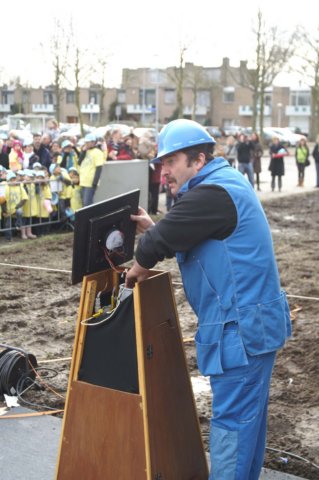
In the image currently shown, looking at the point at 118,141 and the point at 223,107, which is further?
the point at 223,107

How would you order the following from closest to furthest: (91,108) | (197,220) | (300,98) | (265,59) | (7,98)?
(197,220) → (265,59) → (91,108) → (300,98) → (7,98)

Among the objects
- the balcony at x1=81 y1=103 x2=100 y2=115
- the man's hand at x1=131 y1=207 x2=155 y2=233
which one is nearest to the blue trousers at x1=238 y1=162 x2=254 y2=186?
the man's hand at x1=131 y1=207 x2=155 y2=233

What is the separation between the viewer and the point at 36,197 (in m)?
12.8

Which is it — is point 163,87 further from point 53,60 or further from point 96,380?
point 96,380

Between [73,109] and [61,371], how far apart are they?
95.0 m

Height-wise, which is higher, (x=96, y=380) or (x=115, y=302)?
(x=115, y=302)

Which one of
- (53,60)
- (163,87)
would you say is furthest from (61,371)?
(163,87)

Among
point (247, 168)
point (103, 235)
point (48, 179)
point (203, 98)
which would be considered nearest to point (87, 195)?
point (48, 179)

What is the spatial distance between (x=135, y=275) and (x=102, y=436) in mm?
835

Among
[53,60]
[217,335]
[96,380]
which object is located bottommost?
[96,380]

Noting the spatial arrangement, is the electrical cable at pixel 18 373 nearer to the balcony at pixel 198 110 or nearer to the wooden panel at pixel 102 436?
the wooden panel at pixel 102 436

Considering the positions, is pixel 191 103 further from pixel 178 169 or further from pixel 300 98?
pixel 178 169

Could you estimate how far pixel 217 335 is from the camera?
3.22 metres

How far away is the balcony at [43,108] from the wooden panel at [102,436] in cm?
9817
